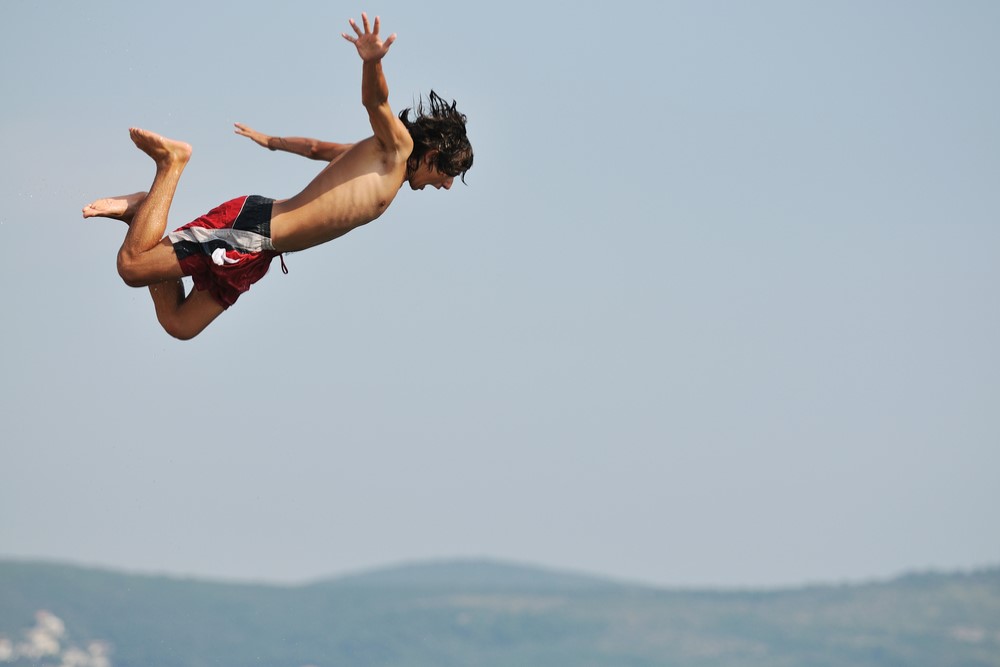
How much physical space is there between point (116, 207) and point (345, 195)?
2059mm

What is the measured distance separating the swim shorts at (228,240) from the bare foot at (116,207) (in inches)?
17.6

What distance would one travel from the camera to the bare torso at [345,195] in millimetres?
13438

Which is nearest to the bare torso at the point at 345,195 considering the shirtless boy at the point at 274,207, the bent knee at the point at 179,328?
the shirtless boy at the point at 274,207

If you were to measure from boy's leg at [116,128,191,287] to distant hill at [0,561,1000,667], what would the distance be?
15237 cm

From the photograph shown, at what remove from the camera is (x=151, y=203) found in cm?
1366

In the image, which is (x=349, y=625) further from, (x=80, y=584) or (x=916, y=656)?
(x=916, y=656)

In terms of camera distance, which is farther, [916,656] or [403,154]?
[916,656]

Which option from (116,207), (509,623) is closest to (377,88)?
(116,207)

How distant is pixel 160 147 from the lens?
1361 cm

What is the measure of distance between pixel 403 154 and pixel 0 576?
529 ft

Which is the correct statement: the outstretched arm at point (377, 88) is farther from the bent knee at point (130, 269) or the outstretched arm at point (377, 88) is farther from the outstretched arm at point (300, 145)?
the bent knee at point (130, 269)

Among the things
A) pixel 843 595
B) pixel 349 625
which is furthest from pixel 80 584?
pixel 843 595

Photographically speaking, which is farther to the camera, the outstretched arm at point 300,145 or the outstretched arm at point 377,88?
the outstretched arm at point 300,145

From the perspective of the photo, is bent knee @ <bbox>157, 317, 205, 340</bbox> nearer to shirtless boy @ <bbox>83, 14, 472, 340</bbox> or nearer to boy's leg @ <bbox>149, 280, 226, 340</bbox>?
boy's leg @ <bbox>149, 280, 226, 340</bbox>
